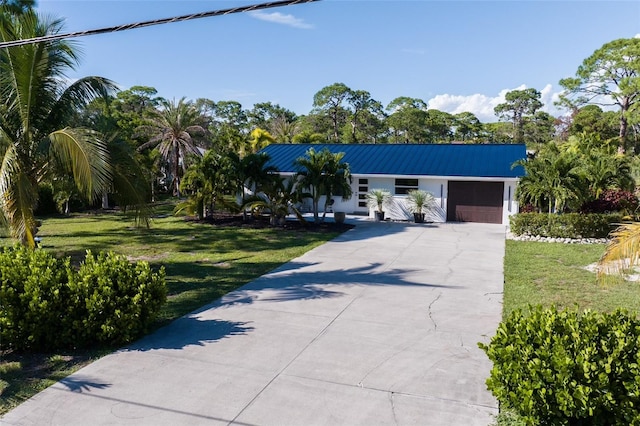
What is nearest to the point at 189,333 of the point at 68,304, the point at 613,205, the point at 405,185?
the point at 68,304

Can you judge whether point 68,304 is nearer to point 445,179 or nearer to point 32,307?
point 32,307

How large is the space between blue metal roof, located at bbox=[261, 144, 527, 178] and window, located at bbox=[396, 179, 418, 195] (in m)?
0.52

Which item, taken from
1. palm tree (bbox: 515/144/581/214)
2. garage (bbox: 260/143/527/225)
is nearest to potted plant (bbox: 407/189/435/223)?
garage (bbox: 260/143/527/225)

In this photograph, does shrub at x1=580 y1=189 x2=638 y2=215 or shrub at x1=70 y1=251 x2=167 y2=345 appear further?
shrub at x1=580 y1=189 x2=638 y2=215

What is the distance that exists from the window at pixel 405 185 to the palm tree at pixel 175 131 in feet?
47.0

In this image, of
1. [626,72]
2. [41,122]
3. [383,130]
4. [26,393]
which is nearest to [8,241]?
[41,122]

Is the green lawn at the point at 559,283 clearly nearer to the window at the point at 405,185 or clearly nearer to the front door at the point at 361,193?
the window at the point at 405,185

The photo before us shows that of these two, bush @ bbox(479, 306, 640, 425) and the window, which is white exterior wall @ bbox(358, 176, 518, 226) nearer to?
the window

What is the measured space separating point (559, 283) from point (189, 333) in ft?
26.9

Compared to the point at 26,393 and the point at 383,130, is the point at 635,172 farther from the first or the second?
the point at 383,130

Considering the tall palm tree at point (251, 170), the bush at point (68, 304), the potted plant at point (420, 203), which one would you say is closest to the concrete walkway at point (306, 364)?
the bush at point (68, 304)

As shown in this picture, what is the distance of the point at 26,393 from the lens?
17.6 ft

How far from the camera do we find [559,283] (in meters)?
10.5

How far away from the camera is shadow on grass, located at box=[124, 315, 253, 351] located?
6.85 meters
